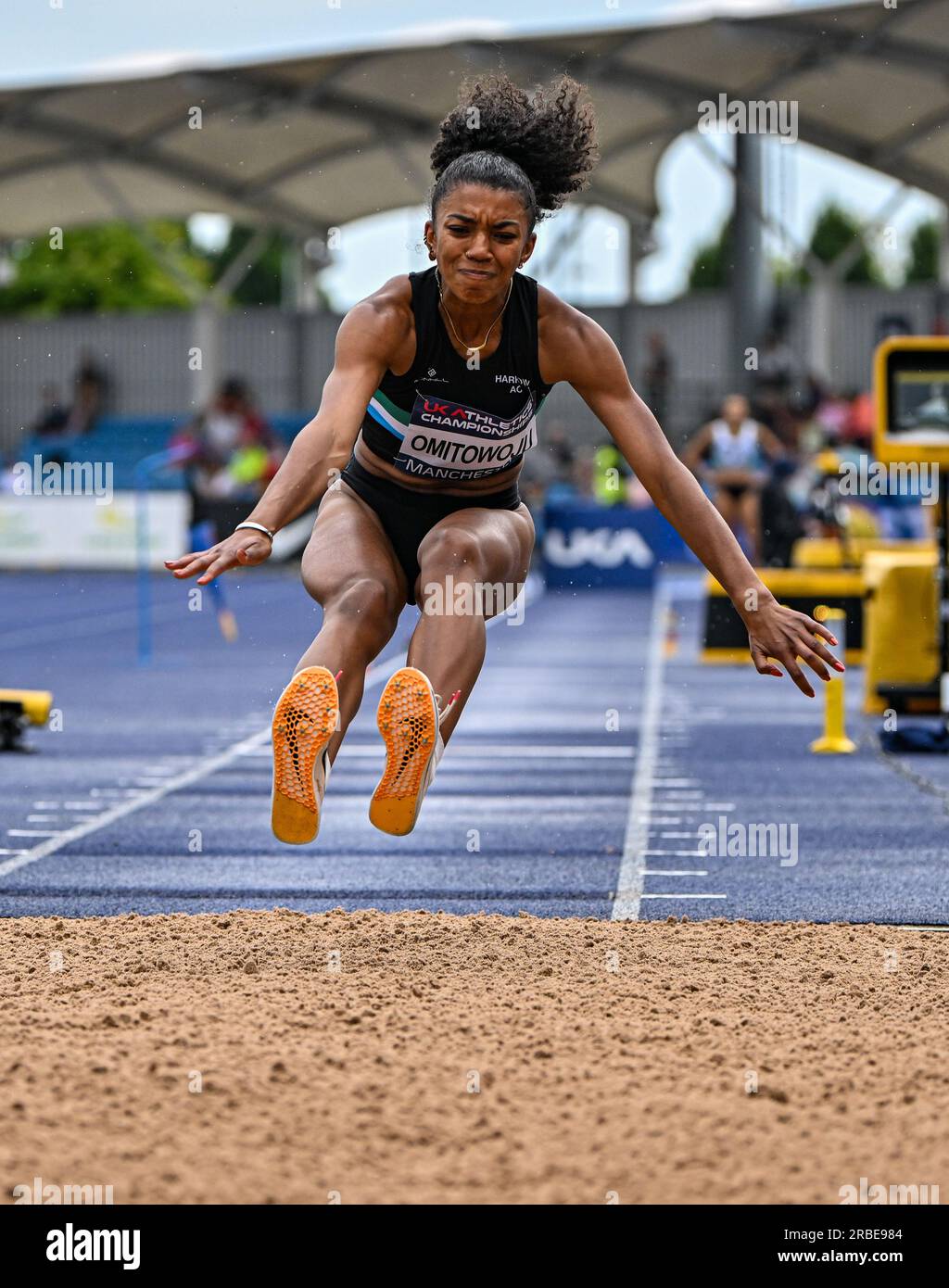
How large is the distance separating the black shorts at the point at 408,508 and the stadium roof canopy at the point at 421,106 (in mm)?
13638

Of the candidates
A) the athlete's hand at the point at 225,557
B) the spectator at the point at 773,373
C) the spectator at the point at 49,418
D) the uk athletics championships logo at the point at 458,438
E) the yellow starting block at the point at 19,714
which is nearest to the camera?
the athlete's hand at the point at 225,557

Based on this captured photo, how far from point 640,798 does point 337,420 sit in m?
4.26

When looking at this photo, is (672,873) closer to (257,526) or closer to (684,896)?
(684,896)

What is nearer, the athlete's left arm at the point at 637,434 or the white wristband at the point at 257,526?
the white wristband at the point at 257,526

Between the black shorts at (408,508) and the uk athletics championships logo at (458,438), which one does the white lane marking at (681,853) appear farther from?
the uk athletics championships logo at (458,438)

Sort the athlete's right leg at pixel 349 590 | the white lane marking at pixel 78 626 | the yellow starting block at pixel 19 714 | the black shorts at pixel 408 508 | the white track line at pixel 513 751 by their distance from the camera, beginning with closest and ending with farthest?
the athlete's right leg at pixel 349 590 → the black shorts at pixel 408 508 → the yellow starting block at pixel 19 714 → the white track line at pixel 513 751 → the white lane marking at pixel 78 626

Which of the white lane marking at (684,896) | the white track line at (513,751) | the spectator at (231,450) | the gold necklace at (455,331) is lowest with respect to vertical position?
the white lane marking at (684,896)

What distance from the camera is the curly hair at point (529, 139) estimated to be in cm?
532

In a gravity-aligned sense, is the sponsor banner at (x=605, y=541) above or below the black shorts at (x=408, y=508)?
above

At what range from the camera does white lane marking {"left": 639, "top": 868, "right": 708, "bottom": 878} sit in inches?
275

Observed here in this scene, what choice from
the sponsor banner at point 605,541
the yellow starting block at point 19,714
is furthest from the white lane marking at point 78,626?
the yellow starting block at point 19,714

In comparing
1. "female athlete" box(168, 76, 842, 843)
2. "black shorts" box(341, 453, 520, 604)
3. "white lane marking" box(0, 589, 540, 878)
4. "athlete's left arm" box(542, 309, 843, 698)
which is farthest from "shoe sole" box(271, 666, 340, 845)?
"athlete's left arm" box(542, 309, 843, 698)

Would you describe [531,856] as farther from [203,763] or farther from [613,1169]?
[613,1169]

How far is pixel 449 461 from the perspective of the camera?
17.9 ft
